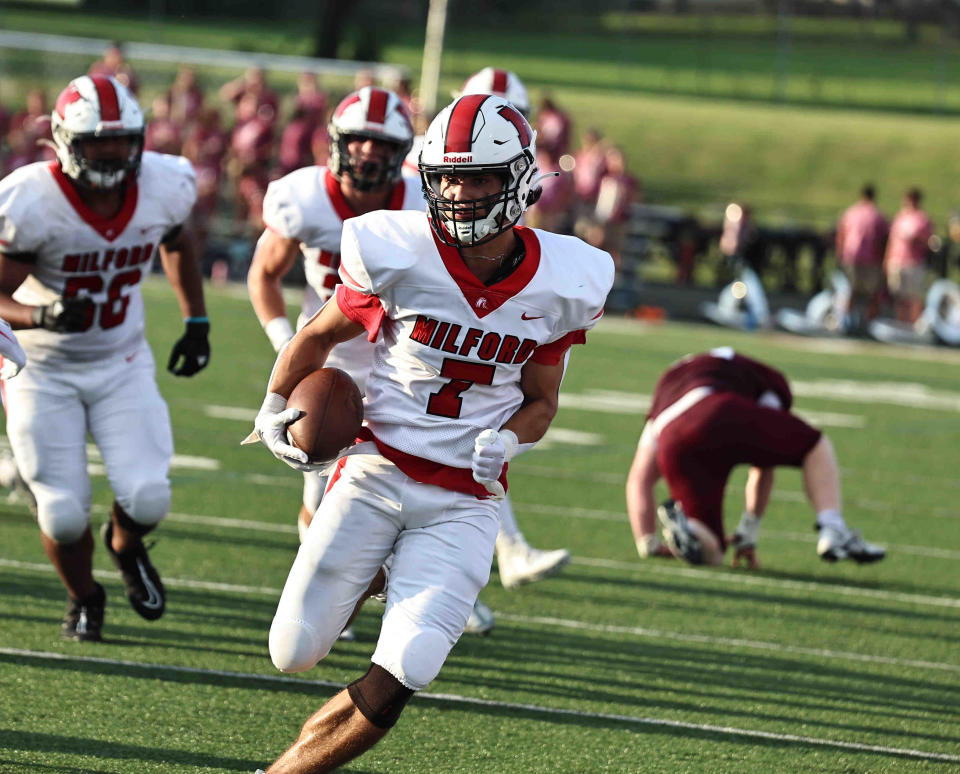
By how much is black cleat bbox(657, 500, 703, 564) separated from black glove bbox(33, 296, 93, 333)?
2886 millimetres

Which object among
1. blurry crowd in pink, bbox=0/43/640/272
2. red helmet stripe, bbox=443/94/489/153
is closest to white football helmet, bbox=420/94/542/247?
red helmet stripe, bbox=443/94/489/153

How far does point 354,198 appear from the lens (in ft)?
17.3

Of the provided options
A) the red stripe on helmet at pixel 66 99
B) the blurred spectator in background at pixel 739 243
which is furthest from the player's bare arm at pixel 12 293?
the blurred spectator in background at pixel 739 243

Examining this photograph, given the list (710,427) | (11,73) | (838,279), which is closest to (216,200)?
(11,73)

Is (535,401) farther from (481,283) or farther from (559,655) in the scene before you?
(559,655)

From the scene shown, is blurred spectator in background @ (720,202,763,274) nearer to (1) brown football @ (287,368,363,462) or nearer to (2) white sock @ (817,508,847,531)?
(2) white sock @ (817,508,847,531)

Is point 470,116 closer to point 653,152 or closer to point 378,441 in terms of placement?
point 378,441

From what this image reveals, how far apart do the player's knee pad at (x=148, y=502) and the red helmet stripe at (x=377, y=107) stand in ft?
4.57

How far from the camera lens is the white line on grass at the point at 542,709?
4.50 metres

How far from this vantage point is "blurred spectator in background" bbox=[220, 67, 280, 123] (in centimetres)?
1908

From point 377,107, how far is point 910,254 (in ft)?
45.8

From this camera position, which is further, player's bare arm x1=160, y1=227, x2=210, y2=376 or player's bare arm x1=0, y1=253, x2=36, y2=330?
player's bare arm x1=160, y1=227, x2=210, y2=376

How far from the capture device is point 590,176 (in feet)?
63.0

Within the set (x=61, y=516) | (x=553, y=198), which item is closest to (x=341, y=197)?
(x=61, y=516)
